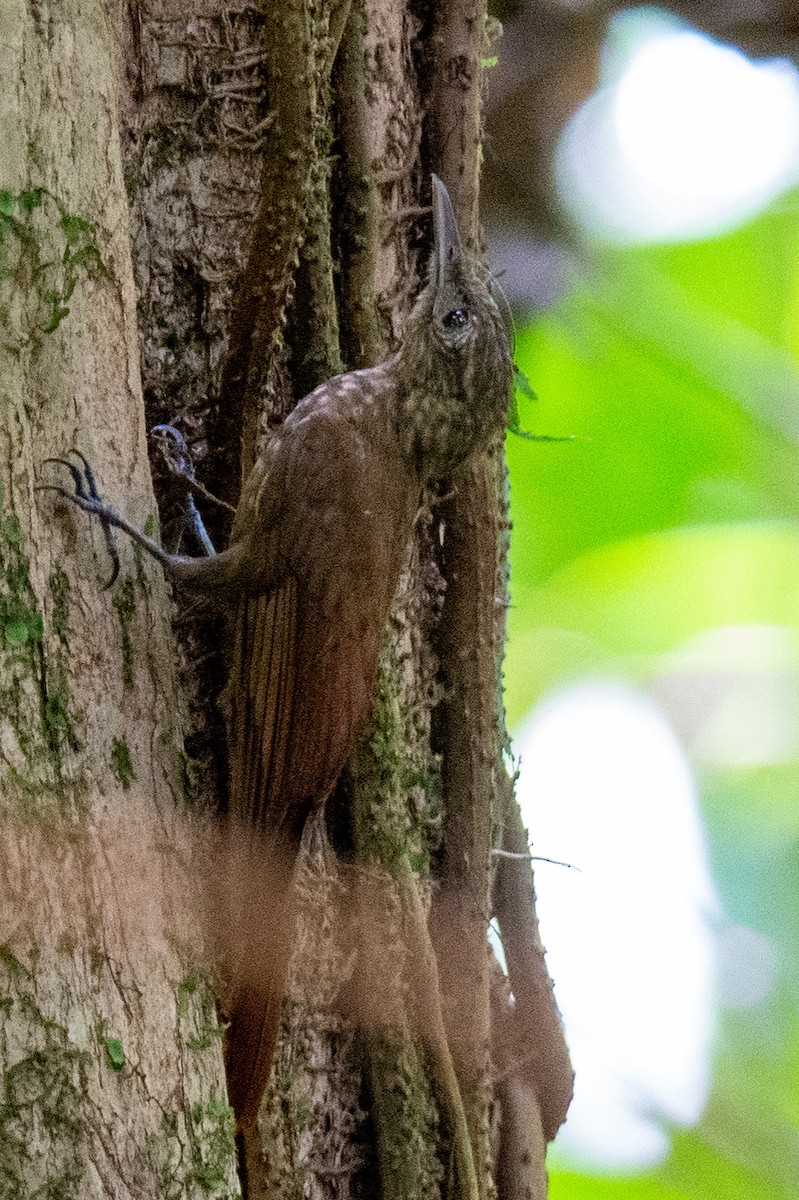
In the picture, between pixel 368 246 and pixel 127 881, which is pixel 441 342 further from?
pixel 127 881

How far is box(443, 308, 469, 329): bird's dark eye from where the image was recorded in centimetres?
255

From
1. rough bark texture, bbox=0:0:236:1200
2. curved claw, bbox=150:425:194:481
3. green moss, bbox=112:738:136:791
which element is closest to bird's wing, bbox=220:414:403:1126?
curved claw, bbox=150:425:194:481

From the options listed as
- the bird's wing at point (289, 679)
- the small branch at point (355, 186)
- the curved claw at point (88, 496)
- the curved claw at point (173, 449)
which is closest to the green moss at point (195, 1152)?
the bird's wing at point (289, 679)

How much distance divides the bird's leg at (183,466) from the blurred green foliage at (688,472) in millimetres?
1178

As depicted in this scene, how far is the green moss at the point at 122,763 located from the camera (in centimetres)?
185

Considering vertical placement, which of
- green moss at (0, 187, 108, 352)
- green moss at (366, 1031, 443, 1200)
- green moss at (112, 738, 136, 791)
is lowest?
green moss at (366, 1031, 443, 1200)

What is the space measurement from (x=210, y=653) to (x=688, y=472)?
156cm

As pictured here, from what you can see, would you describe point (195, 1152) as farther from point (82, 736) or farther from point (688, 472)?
point (688, 472)

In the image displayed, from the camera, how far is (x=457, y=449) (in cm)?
257

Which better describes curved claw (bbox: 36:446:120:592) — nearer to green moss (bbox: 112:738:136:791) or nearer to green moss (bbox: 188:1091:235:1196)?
green moss (bbox: 112:738:136:791)

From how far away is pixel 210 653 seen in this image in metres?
2.36

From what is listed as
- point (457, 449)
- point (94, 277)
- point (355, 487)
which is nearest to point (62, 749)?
point (94, 277)

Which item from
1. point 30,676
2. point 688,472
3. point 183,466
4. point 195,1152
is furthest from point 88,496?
point 688,472

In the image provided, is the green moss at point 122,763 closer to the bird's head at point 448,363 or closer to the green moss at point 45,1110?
the green moss at point 45,1110
